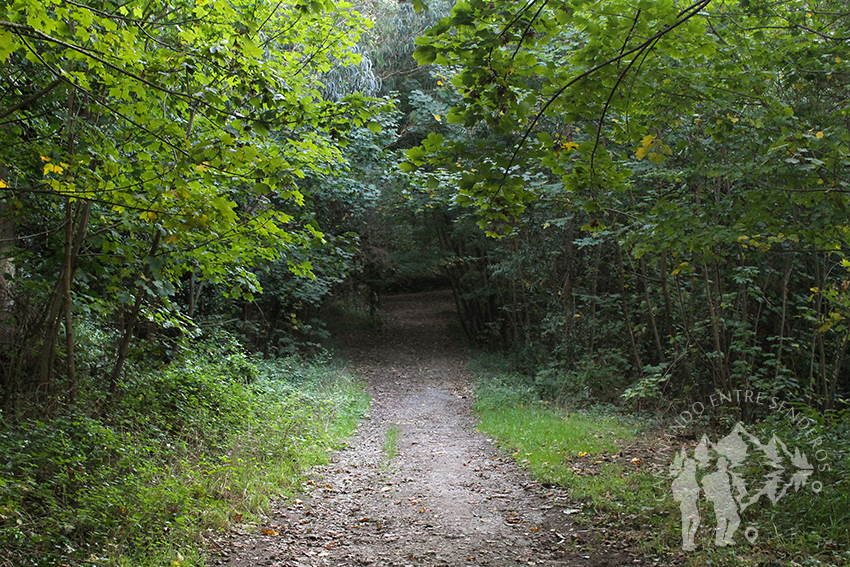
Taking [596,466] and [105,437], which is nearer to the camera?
[105,437]

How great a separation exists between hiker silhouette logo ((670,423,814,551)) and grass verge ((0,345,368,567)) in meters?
3.97

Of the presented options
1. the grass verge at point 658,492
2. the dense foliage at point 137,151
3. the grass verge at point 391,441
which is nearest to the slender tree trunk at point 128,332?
the dense foliage at point 137,151

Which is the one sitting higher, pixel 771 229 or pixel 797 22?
pixel 797 22

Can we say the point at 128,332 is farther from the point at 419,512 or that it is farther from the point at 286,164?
the point at 419,512

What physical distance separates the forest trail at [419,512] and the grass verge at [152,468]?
381 mm

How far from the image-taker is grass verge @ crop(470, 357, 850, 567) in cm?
407

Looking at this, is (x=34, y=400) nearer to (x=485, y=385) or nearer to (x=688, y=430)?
(x=688, y=430)

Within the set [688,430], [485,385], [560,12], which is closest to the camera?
[560,12]

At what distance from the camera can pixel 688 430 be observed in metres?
7.82

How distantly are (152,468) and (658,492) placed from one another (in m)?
4.70

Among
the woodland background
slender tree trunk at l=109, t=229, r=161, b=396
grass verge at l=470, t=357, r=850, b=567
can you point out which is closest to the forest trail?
grass verge at l=470, t=357, r=850, b=567

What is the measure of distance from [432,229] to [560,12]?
16667 mm

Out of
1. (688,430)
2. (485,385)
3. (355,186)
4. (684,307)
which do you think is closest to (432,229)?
(355,186)

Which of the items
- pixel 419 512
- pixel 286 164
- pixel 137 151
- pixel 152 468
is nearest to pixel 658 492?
pixel 419 512
